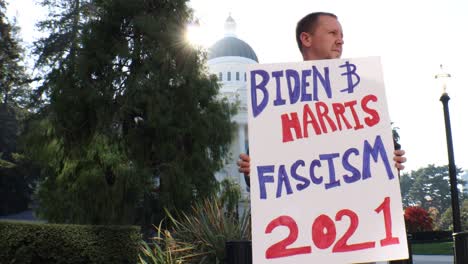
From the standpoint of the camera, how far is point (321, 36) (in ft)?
9.39

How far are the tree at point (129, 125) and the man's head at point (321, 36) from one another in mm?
13808

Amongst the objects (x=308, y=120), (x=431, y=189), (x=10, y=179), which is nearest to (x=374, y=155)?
(x=308, y=120)

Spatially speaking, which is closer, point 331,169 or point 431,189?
point 331,169

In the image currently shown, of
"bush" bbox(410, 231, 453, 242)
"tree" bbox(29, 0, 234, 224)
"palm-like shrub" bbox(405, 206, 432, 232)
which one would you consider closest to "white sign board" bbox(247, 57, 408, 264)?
"tree" bbox(29, 0, 234, 224)

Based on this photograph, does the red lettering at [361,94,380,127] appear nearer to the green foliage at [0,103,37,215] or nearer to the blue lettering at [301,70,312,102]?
the blue lettering at [301,70,312,102]

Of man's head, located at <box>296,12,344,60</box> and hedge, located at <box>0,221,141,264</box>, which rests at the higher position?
man's head, located at <box>296,12,344,60</box>

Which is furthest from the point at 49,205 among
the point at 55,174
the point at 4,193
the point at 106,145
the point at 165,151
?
the point at 4,193

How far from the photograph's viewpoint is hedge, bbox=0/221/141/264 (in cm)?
1216

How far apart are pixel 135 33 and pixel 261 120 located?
661 inches

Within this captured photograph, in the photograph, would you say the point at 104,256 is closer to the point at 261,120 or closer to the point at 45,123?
the point at 45,123

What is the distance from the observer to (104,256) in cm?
1266

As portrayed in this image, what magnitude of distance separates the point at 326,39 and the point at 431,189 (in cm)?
10285

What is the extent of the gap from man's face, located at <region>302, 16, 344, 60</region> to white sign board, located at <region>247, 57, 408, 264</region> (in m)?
0.19

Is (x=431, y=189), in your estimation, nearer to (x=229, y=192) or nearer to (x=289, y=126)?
(x=229, y=192)
